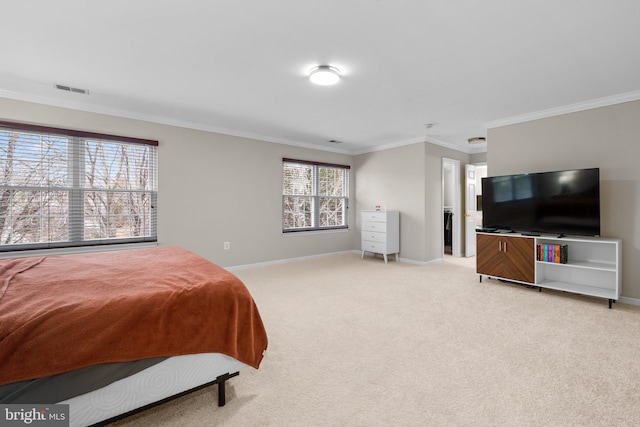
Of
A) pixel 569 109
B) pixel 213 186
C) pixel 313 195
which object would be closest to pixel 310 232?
pixel 313 195

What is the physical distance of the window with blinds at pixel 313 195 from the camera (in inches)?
227

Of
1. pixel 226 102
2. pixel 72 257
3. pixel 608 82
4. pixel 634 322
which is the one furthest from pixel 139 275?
pixel 608 82

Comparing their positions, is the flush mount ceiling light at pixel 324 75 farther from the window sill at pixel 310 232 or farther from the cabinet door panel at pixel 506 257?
the window sill at pixel 310 232

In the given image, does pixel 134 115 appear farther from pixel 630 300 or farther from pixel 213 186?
pixel 630 300

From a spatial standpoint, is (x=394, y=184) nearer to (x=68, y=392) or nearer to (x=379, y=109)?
(x=379, y=109)

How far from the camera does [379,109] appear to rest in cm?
390

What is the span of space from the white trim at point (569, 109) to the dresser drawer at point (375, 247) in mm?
2668

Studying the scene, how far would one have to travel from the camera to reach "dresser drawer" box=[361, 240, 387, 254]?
5609 millimetres

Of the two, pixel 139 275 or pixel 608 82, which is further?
pixel 608 82

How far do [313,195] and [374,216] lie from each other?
4.42ft

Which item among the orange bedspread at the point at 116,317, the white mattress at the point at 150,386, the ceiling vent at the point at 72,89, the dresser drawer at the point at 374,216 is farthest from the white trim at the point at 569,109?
the ceiling vent at the point at 72,89

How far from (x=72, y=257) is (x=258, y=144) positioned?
129 inches

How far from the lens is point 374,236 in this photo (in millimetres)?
5781

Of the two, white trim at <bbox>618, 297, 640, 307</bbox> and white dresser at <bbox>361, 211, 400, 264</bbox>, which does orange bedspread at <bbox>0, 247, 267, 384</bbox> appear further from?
white trim at <bbox>618, 297, 640, 307</bbox>
